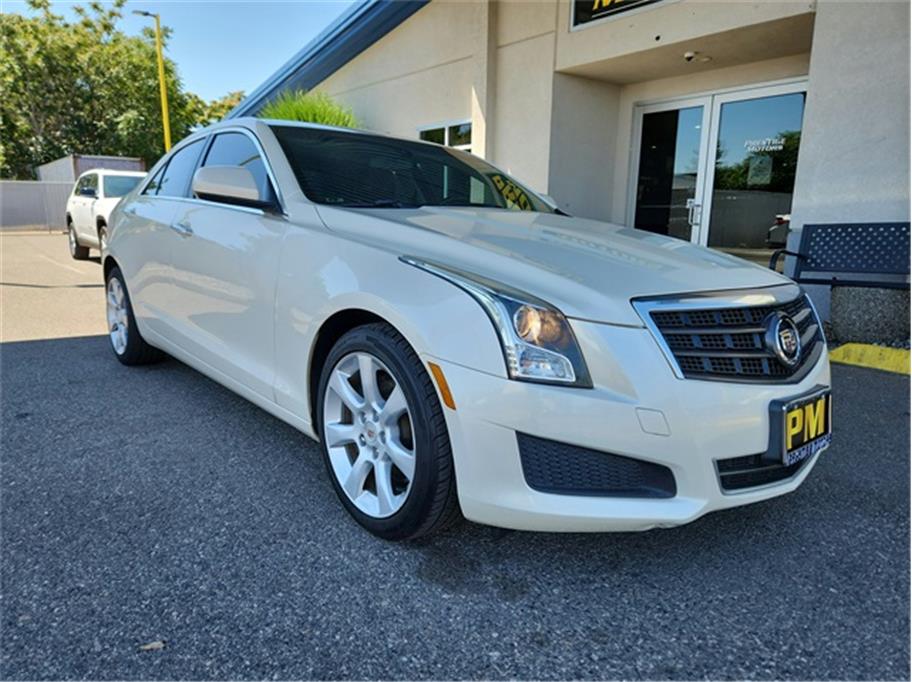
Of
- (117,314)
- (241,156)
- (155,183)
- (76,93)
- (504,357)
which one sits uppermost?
(76,93)

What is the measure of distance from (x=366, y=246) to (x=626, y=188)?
291 inches

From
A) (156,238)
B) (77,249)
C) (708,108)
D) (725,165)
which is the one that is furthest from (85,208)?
(725,165)

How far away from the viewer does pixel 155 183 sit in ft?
13.3

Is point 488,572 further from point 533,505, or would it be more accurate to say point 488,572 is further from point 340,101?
point 340,101

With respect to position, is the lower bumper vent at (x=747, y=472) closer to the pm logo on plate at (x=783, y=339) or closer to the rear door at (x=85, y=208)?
the pm logo on plate at (x=783, y=339)

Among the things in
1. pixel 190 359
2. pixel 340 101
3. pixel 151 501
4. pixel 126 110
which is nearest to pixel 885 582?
pixel 151 501

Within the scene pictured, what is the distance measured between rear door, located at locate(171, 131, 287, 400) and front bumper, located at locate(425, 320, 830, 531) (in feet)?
3.70

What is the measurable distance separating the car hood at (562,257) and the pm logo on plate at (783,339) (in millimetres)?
160

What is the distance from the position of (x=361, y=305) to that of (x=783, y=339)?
1407 mm

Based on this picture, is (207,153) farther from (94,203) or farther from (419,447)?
(94,203)

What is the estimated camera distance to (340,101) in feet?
42.5

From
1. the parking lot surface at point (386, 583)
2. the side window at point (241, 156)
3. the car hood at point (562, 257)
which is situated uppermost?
the side window at point (241, 156)

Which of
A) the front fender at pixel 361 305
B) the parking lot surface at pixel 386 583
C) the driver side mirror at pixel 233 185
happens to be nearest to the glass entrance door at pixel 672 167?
the parking lot surface at pixel 386 583

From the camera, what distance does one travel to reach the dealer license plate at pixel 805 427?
74.0 inches
